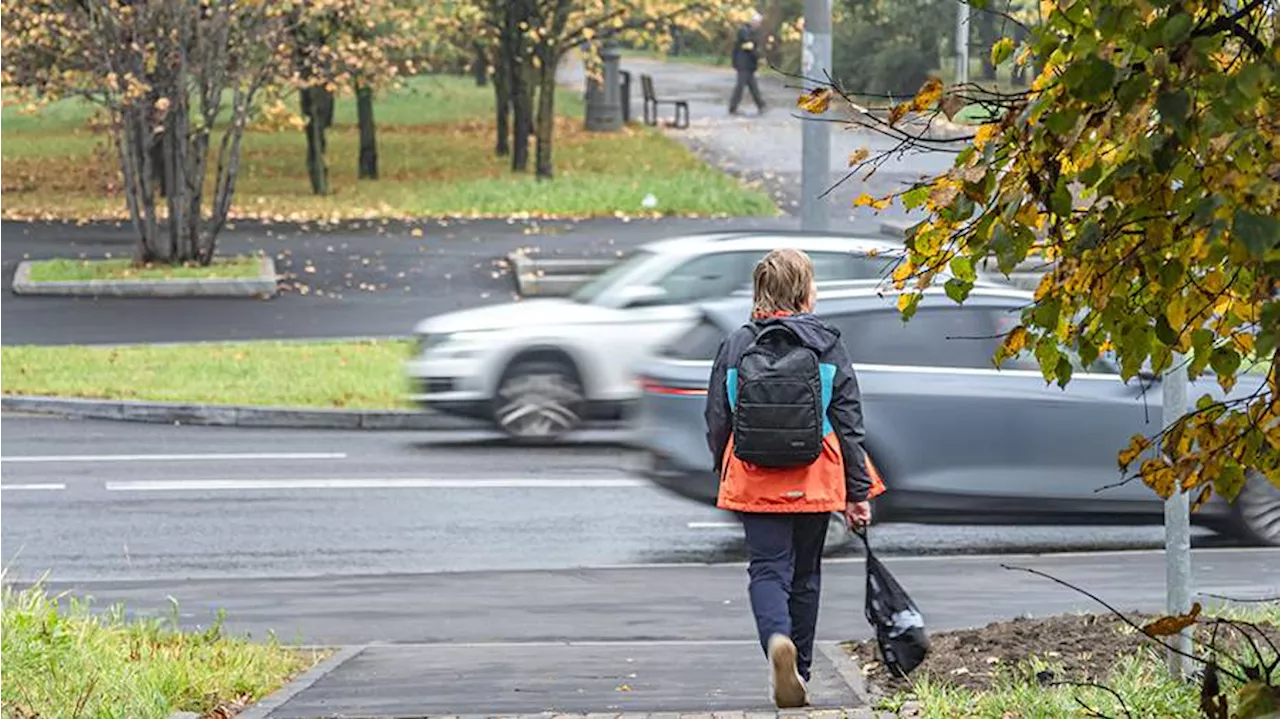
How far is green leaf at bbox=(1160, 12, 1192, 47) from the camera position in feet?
12.3

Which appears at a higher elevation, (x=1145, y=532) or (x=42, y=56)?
(x=42, y=56)

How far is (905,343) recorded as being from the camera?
12742 millimetres

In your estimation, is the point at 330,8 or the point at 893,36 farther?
the point at 893,36

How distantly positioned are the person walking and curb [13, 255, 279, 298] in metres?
18.5

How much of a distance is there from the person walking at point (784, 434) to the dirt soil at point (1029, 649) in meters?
0.56

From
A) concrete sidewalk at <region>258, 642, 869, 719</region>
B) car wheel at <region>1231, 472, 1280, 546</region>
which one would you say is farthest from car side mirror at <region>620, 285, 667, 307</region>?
concrete sidewalk at <region>258, 642, 869, 719</region>

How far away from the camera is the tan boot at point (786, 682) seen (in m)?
7.00

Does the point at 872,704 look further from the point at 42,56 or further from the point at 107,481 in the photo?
the point at 42,56

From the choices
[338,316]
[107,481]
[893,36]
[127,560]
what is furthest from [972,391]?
[893,36]

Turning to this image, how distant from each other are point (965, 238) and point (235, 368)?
52.5 ft

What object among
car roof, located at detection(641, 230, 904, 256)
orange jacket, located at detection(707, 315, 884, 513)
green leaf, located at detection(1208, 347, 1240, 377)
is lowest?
car roof, located at detection(641, 230, 904, 256)

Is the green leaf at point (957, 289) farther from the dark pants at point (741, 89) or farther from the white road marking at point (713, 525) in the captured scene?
the dark pants at point (741, 89)

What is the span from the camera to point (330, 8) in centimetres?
2872

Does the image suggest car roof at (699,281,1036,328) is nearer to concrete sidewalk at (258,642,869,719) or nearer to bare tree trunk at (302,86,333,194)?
concrete sidewalk at (258,642,869,719)
